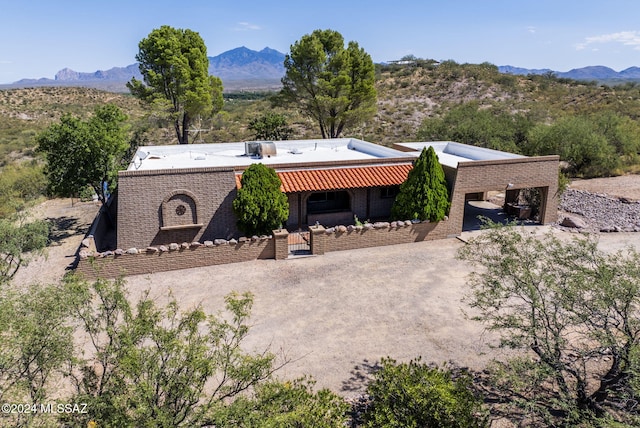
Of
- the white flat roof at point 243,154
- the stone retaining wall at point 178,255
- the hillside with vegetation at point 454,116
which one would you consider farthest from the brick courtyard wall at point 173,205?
the hillside with vegetation at point 454,116

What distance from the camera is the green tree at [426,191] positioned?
20.3m

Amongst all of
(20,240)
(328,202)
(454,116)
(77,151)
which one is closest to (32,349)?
(20,240)

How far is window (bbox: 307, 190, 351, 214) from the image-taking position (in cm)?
2219

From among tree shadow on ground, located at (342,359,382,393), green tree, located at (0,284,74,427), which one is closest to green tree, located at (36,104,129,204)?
green tree, located at (0,284,74,427)

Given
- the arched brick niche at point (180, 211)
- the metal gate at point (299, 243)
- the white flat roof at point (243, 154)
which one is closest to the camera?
the arched brick niche at point (180, 211)

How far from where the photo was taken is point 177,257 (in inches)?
681

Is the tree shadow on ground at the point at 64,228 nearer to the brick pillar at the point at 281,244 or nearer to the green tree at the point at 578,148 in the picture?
the brick pillar at the point at 281,244

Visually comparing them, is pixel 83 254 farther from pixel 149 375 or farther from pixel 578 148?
pixel 578 148

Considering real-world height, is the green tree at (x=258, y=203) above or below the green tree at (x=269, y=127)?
below

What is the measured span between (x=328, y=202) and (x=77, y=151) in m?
12.4

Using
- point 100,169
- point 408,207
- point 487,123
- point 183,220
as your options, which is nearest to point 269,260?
point 183,220

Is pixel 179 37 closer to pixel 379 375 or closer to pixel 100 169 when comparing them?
pixel 100 169

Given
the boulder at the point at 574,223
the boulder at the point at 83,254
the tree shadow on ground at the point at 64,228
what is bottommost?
the tree shadow on ground at the point at 64,228

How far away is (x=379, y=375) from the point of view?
891 centimetres
